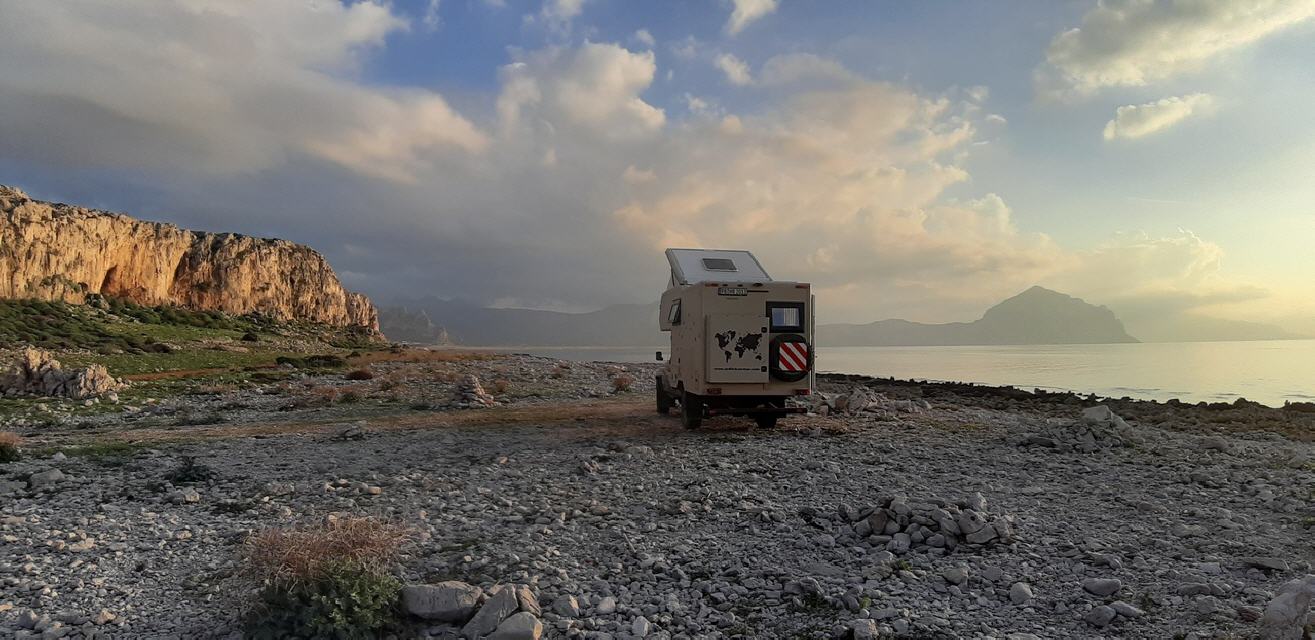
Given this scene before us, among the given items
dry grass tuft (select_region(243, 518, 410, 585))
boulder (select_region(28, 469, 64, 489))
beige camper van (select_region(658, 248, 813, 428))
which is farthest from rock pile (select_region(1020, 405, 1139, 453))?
boulder (select_region(28, 469, 64, 489))

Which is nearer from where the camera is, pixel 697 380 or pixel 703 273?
pixel 697 380

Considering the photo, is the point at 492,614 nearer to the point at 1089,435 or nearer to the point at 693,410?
the point at 693,410

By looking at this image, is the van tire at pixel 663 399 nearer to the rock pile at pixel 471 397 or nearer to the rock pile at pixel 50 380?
the rock pile at pixel 471 397

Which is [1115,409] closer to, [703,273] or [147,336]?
[703,273]

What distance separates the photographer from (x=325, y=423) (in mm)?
18719

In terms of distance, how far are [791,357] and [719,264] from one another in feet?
12.4

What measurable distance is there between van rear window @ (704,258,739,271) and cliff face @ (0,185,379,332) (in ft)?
260

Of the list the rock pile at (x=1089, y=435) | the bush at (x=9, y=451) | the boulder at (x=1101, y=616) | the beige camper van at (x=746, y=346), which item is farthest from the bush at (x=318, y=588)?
the rock pile at (x=1089, y=435)

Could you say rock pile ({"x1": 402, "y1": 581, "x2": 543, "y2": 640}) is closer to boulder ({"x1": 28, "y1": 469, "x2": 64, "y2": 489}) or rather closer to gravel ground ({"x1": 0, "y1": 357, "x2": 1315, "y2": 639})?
gravel ground ({"x1": 0, "y1": 357, "x2": 1315, "y2": 639})

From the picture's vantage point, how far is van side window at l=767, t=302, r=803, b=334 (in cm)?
1566

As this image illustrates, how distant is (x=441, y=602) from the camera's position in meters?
5.62

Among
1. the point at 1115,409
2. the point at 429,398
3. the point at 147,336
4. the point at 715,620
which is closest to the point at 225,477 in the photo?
the point at 715,620

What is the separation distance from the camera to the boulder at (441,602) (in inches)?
220

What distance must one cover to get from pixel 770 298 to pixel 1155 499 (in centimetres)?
827
